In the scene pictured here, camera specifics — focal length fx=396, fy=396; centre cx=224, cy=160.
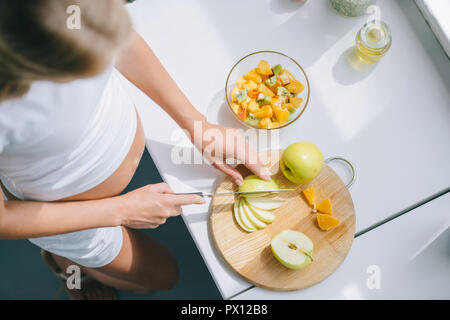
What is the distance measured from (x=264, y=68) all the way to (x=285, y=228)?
0.46m

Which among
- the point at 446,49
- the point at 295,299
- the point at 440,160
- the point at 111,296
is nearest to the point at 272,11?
the point at 446,49

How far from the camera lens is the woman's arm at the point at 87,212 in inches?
34.1

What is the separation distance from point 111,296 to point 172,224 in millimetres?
420

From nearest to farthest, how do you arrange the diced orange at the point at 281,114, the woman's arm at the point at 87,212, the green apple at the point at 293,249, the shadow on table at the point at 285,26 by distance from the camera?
the woman's arm at the point at 87,212 < the green apple at the point at 293,249 < the diced orange at the point at 281,114 < the shadow on table at the point at 285,26

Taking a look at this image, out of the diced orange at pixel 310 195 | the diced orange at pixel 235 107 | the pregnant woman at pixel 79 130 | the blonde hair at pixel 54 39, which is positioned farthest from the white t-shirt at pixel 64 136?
the diced orange at pixel 310 195

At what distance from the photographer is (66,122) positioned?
2.68ft

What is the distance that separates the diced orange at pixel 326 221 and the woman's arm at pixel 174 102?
0.18 m

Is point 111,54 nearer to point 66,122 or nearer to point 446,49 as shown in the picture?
point 66,122

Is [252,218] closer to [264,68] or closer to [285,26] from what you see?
[264,68]

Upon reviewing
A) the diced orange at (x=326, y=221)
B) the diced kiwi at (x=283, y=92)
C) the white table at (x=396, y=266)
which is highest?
the diced kiwi at (x=283, y=92)

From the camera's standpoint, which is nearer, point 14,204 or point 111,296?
point 14,204

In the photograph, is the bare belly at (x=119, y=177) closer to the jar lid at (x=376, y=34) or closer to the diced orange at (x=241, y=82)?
the diced orange at (x=241, y=82)

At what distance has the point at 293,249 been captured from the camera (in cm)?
101

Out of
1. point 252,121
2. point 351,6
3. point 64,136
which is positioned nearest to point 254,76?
point 252,121
